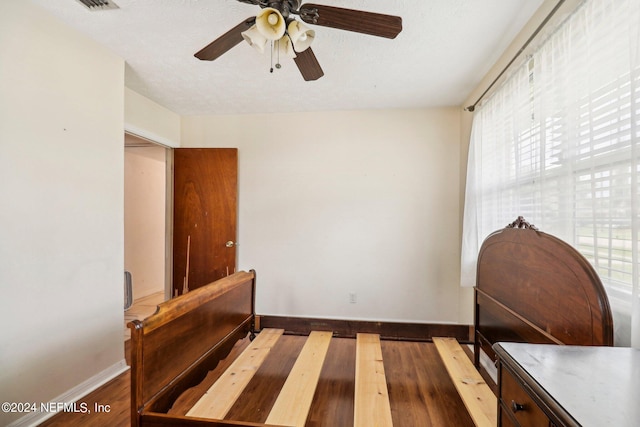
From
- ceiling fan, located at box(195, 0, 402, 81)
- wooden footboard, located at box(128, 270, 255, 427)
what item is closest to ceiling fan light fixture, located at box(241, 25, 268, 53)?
ceiling fan, located at box(195, 0, 402, 81)

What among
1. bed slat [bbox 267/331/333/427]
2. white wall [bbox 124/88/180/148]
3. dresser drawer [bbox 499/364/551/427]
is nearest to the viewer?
dresser drawer [bbox 499/364/551/427]

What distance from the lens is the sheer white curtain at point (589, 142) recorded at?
1.08 meters

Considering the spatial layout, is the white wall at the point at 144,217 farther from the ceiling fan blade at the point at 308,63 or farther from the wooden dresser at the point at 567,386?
the wooden dresser at the point at 567,386

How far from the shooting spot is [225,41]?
62.5 inches

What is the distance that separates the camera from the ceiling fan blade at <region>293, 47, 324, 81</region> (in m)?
1.65

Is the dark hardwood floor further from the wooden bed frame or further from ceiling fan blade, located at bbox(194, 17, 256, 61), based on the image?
ceiling fan blade, located at bbox(194, 17, 256, 61)

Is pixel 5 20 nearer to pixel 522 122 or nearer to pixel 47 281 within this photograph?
pixel 47 281

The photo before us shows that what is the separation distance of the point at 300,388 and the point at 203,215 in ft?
7.69

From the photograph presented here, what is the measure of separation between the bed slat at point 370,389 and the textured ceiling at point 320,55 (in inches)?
96.0

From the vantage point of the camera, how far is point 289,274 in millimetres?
3533

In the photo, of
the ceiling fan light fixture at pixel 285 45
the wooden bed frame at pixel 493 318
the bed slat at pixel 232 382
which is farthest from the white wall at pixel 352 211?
the ceiling fan light fixture at pixel 285 45

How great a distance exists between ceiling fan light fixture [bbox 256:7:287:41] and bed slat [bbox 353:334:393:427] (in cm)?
212

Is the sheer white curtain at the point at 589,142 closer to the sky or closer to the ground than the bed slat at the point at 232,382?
closer to the sky

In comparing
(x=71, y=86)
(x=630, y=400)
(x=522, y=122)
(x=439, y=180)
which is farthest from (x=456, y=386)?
(x=71, y=86)
